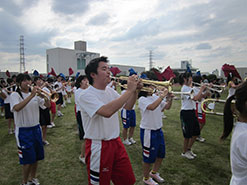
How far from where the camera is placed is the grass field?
3.70 m

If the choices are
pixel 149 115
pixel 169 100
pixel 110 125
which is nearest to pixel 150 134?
pixel 149 115

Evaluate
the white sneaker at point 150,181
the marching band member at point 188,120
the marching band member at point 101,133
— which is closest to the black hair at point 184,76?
the marching band member at point 188,120

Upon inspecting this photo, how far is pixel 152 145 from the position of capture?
10.8ft

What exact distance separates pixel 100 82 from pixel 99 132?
66cm

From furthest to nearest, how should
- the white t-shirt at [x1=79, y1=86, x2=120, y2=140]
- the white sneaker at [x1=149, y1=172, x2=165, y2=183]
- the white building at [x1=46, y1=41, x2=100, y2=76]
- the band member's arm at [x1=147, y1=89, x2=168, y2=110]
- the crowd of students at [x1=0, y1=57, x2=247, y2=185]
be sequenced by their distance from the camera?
the white building at [x1=46, y1=41, x2=100, y2=76] → the white sneaker at [x1=149, y1=172, x2=165, y2=183] → the band member's arm at [x1=147, y1=89, x2=168, y2=110] → the white t-shirt at [x1=79, y1=86, x2=120, y2=140] → the crowd of students at [x1=0, y1=57, x2=247, y2=185]

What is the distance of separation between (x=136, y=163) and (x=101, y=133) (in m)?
2.61

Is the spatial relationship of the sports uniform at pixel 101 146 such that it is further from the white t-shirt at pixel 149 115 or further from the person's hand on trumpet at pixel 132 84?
the white t-shirt at pixel 149 115

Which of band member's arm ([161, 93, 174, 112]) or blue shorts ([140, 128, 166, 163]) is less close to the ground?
band member's arm ([161, 93, 174, 112])

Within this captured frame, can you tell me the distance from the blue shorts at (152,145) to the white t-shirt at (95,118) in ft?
3.94

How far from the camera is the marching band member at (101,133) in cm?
213

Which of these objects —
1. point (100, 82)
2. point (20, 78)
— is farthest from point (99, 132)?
point (20, 78)

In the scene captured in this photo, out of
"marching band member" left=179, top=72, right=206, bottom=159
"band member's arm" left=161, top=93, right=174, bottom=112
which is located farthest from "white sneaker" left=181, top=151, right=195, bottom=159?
"band member's arm" left=161, top=93, right=174, bottom=112

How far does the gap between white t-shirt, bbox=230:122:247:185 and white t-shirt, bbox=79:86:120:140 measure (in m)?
1.35

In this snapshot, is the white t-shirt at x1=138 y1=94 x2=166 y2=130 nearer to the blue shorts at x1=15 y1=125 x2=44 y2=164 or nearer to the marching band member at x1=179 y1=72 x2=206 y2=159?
the marching band member at x1=179 y1=72 x2=206 y2=159
